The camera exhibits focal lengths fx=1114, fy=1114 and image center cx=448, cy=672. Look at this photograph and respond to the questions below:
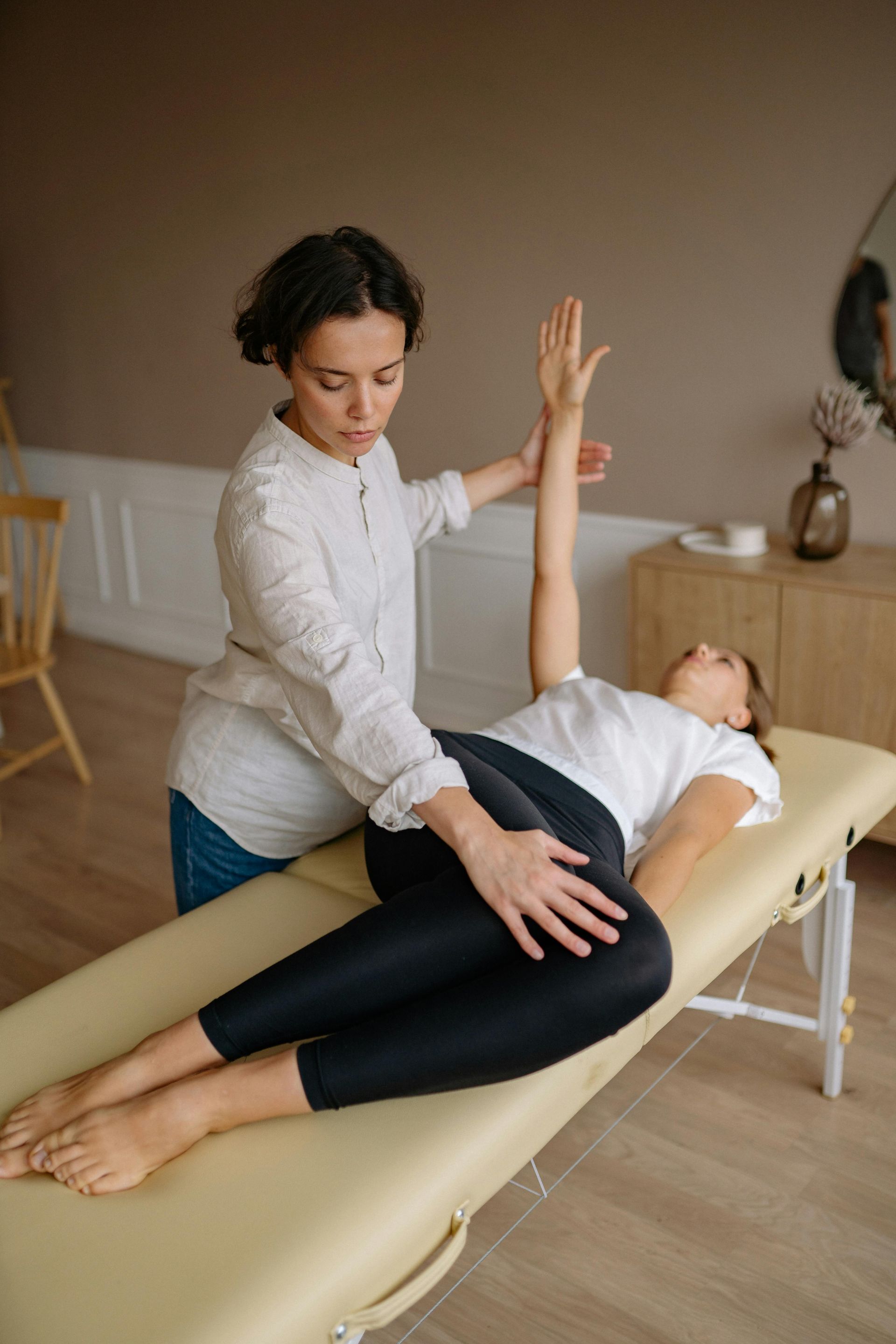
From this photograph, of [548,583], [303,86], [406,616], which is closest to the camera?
[406,616]

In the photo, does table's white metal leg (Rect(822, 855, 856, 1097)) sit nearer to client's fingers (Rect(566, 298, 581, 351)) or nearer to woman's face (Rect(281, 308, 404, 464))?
client's fingers (Rect(566, 298, 581, 351))

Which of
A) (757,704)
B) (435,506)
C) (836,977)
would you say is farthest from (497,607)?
(836,977)

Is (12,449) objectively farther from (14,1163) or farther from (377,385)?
(14,1163)

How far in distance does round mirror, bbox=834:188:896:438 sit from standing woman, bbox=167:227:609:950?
131 centimetres

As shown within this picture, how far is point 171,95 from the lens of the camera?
3.66 m

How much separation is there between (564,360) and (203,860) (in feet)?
3.04

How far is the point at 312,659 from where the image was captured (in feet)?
4.00

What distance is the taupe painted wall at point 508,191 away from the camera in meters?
2.51

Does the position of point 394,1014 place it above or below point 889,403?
below

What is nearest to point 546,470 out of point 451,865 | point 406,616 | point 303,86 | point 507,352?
point 406,616

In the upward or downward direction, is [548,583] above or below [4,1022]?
above

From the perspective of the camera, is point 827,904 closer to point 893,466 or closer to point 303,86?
point 893,466

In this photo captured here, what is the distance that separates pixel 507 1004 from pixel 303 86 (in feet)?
9.93

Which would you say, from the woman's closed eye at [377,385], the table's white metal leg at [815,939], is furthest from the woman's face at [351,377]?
the table's white metal leg at [815,939]
